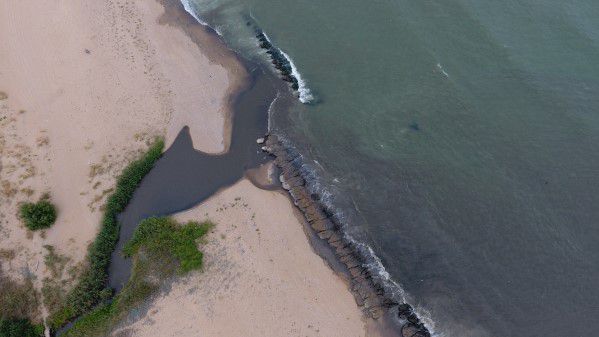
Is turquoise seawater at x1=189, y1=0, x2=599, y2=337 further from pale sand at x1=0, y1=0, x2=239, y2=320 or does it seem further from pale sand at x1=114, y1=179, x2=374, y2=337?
pale sand at x1=0, y1=0, x2=239, y2=320

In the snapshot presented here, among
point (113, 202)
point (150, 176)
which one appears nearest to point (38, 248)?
point (113, 202)

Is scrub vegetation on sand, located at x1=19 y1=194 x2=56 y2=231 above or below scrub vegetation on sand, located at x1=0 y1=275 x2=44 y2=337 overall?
above

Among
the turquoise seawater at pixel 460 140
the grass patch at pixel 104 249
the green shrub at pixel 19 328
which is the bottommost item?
the green shrub at pixel 19 328

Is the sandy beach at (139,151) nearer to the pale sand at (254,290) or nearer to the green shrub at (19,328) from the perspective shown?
the pale sand at (254,290)

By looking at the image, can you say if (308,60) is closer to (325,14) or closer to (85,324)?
(325,14)

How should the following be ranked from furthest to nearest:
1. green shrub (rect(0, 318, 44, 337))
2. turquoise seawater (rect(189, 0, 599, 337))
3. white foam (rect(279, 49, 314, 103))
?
1. white foam (rect(279, 49, 314, 103))
2. turquoise seawater (rect(189, 0, 599, 337))
3. green shrub (rect(0, 318, 44, 337))

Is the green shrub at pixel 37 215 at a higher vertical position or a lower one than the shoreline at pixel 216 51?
lower

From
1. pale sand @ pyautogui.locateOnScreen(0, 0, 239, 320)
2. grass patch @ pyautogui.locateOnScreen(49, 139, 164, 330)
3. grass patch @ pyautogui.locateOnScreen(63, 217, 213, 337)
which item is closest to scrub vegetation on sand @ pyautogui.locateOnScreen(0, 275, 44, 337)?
pale sand @ pyautogui.locateOnScreen(0, 0, 239, 320)

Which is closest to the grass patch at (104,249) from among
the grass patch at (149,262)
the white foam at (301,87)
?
the grass patch at (149,262)
